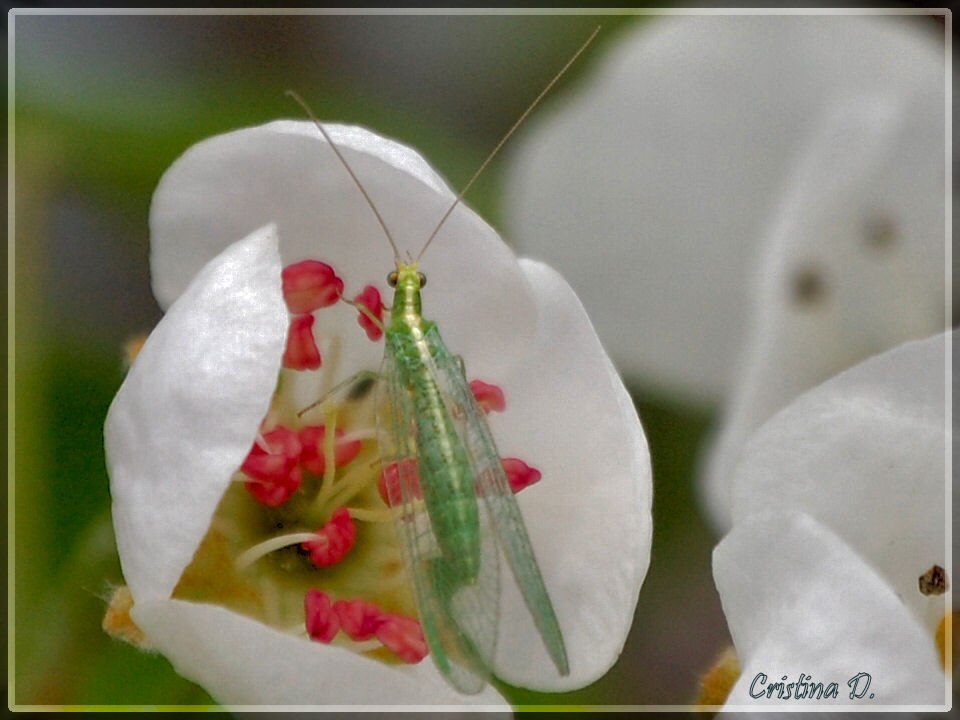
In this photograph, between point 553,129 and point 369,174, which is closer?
point 369,174

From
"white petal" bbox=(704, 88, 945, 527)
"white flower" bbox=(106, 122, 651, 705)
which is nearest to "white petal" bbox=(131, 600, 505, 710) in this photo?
"white flower" bbox=(106, 122, 651, 705)

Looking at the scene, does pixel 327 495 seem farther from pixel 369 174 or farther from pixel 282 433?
pixel 369 174

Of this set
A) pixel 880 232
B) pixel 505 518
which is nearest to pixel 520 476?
pixel 505 518

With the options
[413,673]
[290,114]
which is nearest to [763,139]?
[290,114]

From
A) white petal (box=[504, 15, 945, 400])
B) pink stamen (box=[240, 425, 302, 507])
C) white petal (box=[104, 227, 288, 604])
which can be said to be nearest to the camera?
white petal (box=[104, 227, 288, 604])
